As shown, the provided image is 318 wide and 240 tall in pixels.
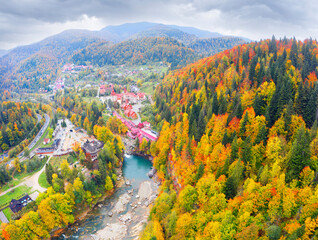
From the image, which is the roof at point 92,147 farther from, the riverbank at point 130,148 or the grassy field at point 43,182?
the grassy field at point 43,182

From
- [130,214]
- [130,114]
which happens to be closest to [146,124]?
[130,114]

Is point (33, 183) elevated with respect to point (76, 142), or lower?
lower

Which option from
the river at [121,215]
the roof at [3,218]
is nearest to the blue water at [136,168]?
the river at [121,215]

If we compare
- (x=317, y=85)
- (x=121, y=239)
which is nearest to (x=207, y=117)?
(x=317, y=85)

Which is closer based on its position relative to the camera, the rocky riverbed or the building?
the rocky riverbed

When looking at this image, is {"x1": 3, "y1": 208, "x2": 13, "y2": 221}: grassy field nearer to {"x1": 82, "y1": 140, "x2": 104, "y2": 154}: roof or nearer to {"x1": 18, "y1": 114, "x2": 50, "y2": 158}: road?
{"x1": 82, "y1": 140, "x2": 104, "y2": 154}: roof

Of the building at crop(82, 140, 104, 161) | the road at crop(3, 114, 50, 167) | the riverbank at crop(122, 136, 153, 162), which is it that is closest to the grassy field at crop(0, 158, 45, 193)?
the road at crop(3, 114, 50, 167)

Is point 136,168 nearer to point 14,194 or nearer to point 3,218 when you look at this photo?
point 14,194
